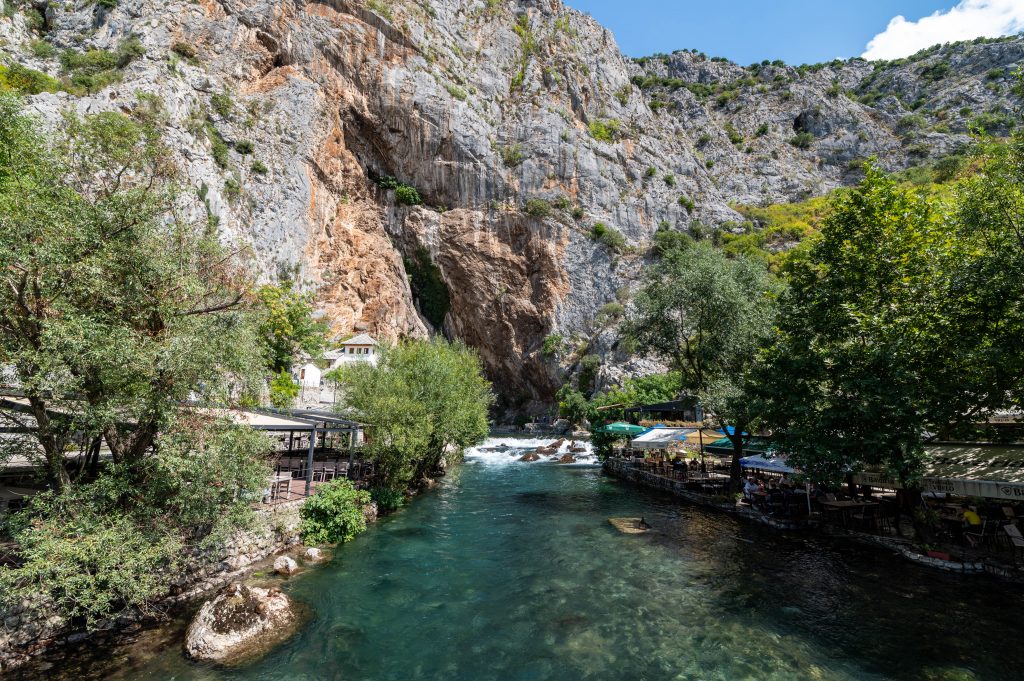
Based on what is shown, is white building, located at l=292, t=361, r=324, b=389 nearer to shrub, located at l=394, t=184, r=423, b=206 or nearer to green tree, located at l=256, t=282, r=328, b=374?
green tree, located at l=256, t=282, r=328, b=374

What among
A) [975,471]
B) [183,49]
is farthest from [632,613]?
[183,49]

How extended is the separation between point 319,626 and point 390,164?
48.6 metres

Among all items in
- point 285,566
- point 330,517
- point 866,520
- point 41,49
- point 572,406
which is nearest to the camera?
point 285,566

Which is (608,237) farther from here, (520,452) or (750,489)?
(750,489)

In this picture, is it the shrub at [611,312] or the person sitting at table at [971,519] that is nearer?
the person sitting at table at [971,519]

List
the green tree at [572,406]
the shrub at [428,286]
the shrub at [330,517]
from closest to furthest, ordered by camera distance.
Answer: the shrub at [330,517] → the green tree at [572,406] → the shrub at [428,286]

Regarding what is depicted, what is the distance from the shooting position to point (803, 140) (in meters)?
62.5

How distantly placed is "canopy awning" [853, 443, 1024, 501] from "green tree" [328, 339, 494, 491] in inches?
552

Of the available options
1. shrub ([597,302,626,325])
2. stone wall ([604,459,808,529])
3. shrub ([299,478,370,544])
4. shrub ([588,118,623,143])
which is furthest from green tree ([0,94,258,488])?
shrub ([588,118,623,143])

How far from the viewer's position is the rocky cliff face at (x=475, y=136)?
34.6 meters

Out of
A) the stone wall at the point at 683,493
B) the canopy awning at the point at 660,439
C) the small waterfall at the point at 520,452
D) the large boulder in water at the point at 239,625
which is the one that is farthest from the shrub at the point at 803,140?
the large boulder in water at the point at 239,625

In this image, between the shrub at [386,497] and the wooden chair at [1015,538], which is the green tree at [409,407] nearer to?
the shrub at [386,497]

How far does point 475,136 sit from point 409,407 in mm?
41974

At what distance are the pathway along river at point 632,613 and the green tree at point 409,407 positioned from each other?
2.95 m
